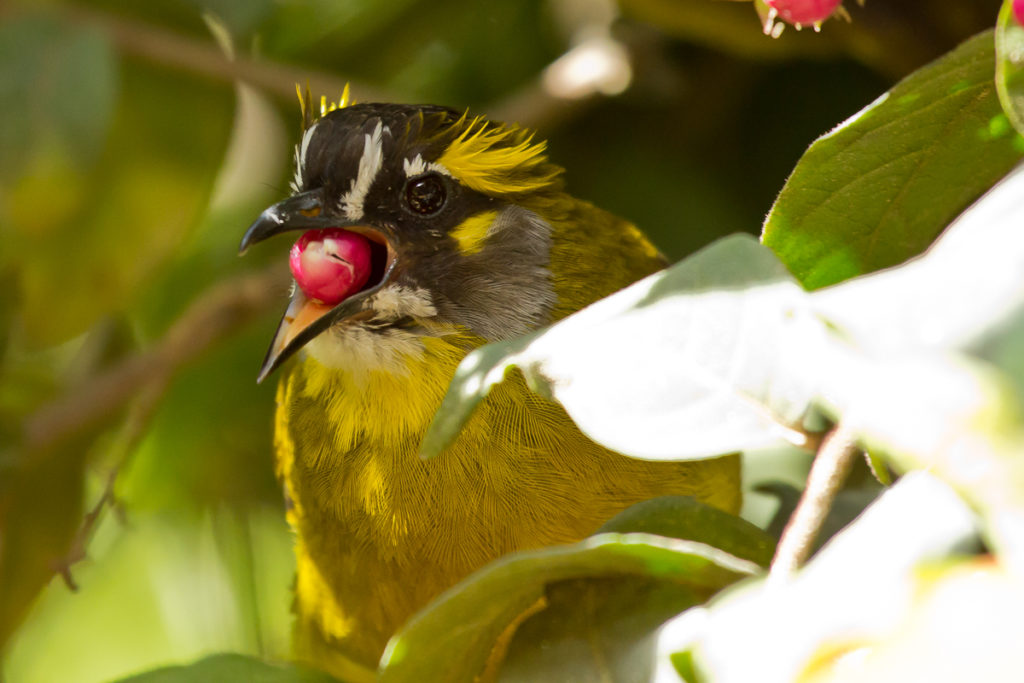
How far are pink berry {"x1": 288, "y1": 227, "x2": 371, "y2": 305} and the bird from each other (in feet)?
0.04

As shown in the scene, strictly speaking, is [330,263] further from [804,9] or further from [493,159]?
[804,9]

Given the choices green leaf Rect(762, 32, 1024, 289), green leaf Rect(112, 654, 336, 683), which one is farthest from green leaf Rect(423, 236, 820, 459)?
green leaf Rect(112, 654, 336, 683)

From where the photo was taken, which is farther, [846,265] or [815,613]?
[846,265]

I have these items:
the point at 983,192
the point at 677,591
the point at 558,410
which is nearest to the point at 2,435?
the point at 558,410

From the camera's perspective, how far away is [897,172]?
1214mm

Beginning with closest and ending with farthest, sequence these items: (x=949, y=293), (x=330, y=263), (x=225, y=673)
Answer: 1. (x=949, y=293)
2. (x=225, y=673)
3. (x=330, y=263)

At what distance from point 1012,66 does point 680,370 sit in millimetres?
386

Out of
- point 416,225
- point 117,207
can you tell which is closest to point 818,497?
point 416,225

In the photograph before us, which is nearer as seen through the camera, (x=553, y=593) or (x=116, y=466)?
(x=553, y=593)

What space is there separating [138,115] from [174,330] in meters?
0.47

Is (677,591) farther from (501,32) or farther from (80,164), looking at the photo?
(501,32)

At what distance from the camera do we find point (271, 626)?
2.66 metres

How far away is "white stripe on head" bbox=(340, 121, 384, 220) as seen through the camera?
201 centimetres

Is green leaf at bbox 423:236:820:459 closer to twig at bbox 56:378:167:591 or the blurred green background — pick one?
the blurred green background
